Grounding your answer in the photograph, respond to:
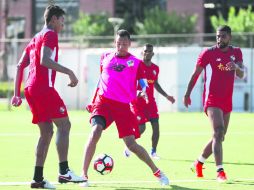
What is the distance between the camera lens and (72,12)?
64.4 metres

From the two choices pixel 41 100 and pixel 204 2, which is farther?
pixel 204 2

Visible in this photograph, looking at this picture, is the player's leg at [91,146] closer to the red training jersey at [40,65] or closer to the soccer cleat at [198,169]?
the red training jersey at [40,65]

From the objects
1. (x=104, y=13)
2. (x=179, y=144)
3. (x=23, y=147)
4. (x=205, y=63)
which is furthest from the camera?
(x=104, y=13)

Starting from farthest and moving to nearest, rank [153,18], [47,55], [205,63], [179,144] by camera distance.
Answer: [153,18] < [179,144] < [205,63] < [47,55]

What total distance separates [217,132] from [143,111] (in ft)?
13.9

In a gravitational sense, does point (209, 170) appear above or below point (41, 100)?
below

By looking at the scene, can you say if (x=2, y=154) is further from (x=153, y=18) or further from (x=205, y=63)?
(x=153, y=18)

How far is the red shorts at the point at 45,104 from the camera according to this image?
10.1 metres

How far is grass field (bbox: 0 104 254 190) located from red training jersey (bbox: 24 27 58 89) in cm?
135

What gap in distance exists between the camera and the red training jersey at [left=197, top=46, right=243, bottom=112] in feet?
37.5

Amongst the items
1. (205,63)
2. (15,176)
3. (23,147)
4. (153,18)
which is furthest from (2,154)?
(153,18)

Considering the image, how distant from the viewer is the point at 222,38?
11.3 meters

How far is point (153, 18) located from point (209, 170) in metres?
44.1

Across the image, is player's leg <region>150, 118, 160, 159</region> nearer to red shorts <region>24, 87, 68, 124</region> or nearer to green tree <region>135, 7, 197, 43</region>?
red shorts <region>24, 87, 68, 124</region>
